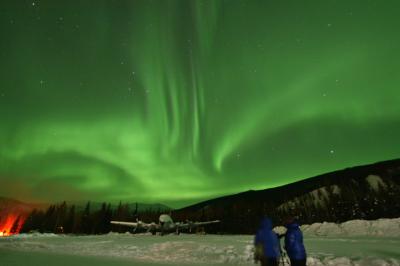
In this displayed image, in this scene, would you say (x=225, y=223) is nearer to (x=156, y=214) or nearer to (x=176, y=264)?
(x=156, y=214)

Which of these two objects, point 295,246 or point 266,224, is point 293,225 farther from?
point 266,224

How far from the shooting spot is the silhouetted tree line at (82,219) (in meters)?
125

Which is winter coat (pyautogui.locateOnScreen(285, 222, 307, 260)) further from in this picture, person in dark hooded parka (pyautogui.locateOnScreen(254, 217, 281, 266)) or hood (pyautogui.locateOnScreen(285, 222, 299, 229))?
person in dark hooded parka (pyautogui.locateOnScreen(254, 217, 281, 266))

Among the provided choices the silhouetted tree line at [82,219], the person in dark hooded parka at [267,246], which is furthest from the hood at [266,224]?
Result: the silhouetted tree line at [82,219]

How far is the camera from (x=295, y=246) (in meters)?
10.4

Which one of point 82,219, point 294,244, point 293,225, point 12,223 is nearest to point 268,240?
point 294,244

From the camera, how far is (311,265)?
52.3ft

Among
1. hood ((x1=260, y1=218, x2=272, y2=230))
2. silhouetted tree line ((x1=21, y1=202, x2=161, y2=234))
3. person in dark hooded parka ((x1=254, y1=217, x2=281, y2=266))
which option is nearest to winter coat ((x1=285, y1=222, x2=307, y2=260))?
person in dark hooded parka ((x1=254, y1=217, x2=281, y2=266))

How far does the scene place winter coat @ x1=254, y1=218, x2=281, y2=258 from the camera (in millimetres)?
10391

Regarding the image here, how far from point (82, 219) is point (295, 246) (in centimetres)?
13764

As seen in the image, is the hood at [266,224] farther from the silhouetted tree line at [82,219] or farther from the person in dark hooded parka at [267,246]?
the silhouetted tree line at [82,219]

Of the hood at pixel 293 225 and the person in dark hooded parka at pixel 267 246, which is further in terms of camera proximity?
the hood at pixel 293 225

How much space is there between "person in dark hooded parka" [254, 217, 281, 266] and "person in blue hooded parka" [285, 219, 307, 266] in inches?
14.7

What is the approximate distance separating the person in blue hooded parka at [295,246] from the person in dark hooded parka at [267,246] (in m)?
0.37
